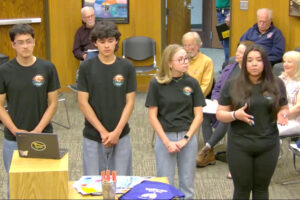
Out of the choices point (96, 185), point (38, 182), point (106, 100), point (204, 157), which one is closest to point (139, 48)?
point (204, 157)

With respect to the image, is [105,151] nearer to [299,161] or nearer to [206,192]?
[206,192]

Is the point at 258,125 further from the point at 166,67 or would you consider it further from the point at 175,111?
the point at 166,67

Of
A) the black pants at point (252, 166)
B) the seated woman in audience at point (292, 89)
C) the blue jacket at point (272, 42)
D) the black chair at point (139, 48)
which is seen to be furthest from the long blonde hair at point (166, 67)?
the black chair at point (139, 48)

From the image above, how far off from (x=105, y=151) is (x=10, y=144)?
0.67 m

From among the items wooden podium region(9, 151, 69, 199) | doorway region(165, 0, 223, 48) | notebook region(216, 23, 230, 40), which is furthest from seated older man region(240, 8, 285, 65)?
wooden podium region(9, 151, 69, 199)

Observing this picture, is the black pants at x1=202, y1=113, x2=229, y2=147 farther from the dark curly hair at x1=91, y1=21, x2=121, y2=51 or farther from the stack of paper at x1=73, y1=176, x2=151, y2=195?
the stack of paper at x1=73, y1=176, x2=151, y2=195

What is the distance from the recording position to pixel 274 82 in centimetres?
374

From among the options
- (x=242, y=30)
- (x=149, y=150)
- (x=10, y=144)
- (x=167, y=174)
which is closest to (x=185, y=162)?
(x=167, y=174)

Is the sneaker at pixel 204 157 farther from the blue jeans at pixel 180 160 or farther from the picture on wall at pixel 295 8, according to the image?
the picture on wall at pixel 295 8

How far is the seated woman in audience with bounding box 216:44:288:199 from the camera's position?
147 inches

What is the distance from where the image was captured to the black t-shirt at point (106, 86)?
3.89 meters

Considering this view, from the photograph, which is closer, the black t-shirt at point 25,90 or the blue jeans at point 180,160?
the black t-shirt at point 25,90

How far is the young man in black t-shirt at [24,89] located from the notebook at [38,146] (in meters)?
0.46

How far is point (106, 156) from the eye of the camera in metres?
4.04
